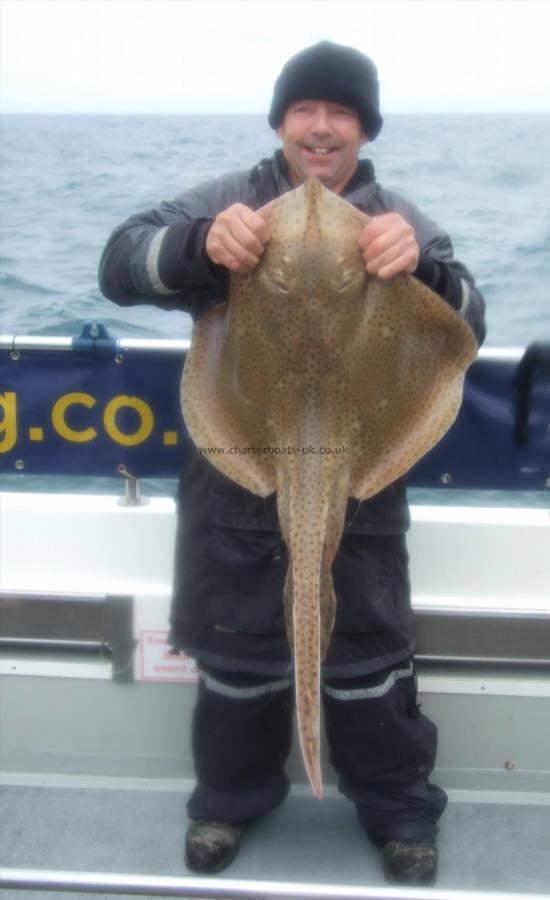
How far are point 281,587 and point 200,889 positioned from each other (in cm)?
129

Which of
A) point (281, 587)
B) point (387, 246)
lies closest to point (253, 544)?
point (281, 587)

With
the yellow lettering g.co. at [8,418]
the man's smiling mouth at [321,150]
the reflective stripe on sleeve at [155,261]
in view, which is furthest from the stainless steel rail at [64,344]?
the man's smiling mouth at [321,150]

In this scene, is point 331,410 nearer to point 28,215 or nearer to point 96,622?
point 96,622

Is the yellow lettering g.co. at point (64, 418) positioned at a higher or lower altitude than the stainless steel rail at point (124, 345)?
lower

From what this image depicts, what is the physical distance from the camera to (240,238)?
2.21 m

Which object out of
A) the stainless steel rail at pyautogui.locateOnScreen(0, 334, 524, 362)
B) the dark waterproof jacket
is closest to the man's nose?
the dark waterproof jacket

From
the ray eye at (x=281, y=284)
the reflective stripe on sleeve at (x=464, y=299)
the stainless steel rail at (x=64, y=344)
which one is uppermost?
the ray eye at (x=281, y=284)

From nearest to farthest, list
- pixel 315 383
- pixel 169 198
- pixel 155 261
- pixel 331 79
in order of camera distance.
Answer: pixel 315 383 → pixel 155 261 → pixel 331 79 → pixel 169 198

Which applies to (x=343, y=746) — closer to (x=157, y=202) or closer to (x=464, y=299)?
(x=464, y=299)

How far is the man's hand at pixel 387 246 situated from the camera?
7.16 ft

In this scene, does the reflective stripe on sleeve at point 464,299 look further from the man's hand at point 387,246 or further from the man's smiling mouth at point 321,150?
the man's smiling mouth at point 321,150

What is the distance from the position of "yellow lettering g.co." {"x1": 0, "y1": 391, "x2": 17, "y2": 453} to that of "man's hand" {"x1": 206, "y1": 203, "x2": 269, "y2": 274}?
1.44 m

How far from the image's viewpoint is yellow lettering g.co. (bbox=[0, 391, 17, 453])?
345 cm

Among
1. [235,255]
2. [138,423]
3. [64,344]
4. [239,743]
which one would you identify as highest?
[235,255]
